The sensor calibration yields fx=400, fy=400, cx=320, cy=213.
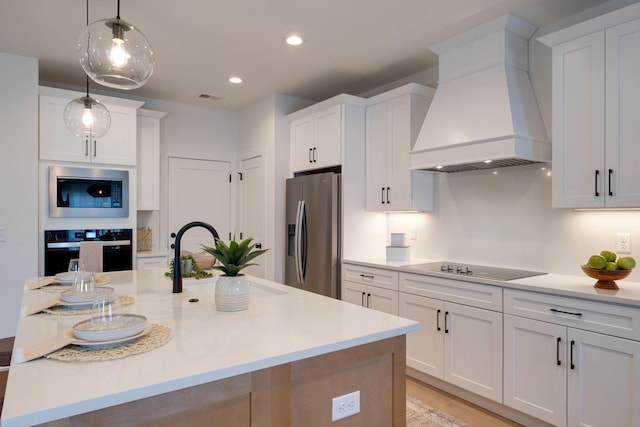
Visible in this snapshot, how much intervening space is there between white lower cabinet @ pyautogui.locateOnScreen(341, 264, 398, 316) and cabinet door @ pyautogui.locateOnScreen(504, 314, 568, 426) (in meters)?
0.96

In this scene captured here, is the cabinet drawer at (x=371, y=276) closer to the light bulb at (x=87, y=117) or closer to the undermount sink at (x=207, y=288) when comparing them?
the undermount sink at (x=207, y=288)

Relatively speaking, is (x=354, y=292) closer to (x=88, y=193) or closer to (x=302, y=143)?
(x=302, y=143)

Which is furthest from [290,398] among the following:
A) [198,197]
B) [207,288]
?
[198,197]

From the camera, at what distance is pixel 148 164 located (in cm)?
454

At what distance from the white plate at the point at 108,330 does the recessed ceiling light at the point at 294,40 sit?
8.37 ft

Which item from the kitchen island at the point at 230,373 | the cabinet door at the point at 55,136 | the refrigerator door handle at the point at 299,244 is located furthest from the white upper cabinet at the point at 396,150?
the cabinet door at the point at 55,136

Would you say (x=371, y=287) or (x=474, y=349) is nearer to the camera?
(x=474, y=349)

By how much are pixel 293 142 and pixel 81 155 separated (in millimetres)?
2141

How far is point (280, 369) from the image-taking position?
1.20 meters

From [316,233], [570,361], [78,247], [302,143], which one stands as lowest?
[570,361]

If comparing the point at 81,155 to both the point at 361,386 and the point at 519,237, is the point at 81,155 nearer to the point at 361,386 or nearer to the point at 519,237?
the point at 361,386

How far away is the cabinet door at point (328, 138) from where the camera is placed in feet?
12.8


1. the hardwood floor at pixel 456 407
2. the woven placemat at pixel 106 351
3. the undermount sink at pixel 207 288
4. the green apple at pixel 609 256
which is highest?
the green apple at pixel 609 256

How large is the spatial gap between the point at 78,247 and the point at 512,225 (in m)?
3.92
